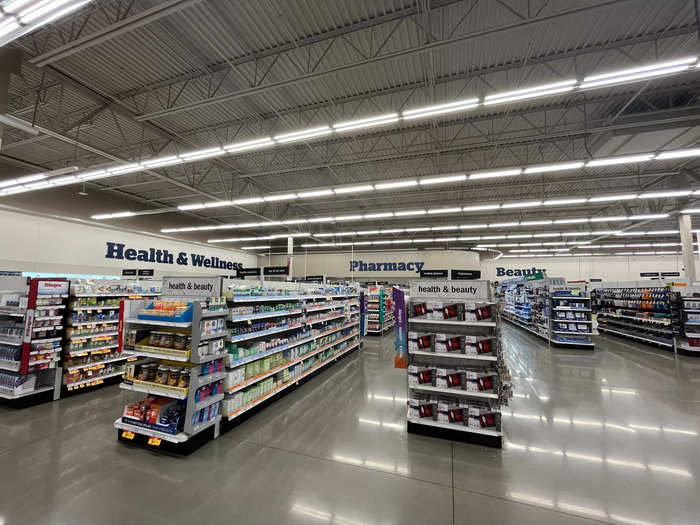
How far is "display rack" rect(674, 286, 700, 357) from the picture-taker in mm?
8680

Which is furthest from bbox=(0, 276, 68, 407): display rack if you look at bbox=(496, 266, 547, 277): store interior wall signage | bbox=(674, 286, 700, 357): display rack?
bbox=(496, 266, 547, 277): store interior wall signage

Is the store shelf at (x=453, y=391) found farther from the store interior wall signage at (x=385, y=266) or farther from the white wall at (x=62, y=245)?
the store interior wall signage at (x=385, y=266)

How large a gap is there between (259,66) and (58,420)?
6.63 metres

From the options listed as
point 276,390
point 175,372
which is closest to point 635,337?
point 276,390

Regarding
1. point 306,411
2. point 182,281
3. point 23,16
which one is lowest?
point 306,411

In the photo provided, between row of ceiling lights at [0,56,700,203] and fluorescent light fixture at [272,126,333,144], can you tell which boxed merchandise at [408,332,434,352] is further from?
fluorescent light fixture at [272,126,333,144]

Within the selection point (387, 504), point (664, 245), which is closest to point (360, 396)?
point (387, 504)

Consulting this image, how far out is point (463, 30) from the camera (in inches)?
193

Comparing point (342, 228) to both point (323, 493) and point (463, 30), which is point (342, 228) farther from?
point (323, 493)

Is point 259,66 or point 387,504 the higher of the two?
point 259,66

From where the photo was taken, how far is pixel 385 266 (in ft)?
69.7

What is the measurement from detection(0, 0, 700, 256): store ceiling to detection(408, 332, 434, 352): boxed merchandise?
4.06m

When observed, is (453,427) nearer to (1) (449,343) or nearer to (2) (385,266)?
(1) (449,343)

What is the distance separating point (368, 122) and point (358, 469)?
5137 mm
